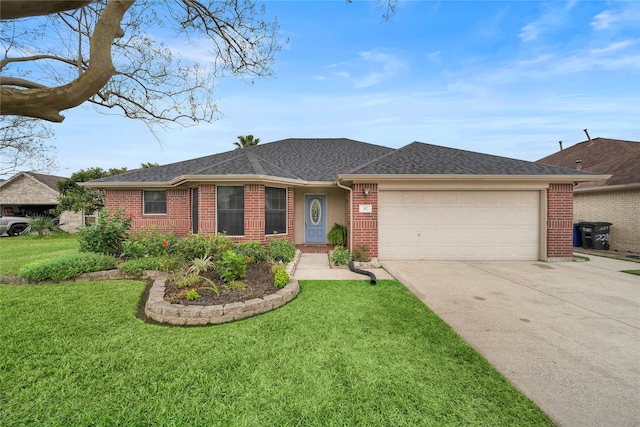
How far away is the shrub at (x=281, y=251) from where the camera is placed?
7793mm

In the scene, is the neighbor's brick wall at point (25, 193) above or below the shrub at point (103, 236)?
above

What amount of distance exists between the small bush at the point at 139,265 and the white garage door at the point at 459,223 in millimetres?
6602

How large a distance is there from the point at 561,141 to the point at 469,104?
15.7 meters

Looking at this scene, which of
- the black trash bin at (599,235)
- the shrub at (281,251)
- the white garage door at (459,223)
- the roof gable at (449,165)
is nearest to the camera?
the shrub at (281,251)

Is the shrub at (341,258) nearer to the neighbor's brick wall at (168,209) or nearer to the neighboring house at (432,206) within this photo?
the neighboring house at (432,206)

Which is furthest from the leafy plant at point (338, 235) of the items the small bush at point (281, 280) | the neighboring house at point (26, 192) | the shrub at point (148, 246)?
the neighboring house at point (26, 192)

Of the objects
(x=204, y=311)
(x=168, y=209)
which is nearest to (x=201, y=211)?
(x=168, y=209)

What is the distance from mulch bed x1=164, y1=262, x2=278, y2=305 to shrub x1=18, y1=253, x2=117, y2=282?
2.46 meters

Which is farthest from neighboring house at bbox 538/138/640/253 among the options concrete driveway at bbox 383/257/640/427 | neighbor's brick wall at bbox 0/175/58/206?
neighbor's brick wall at bbox 0/175/58/206

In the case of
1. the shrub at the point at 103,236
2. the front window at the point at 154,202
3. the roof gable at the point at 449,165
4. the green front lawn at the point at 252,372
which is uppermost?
the roof gable at the point at 449,165

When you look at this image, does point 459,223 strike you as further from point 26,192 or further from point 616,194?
point 26,192

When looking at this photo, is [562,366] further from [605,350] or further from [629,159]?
[629,159]

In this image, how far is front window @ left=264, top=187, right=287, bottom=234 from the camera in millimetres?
9492

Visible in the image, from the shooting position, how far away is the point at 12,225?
1662 centimetres
